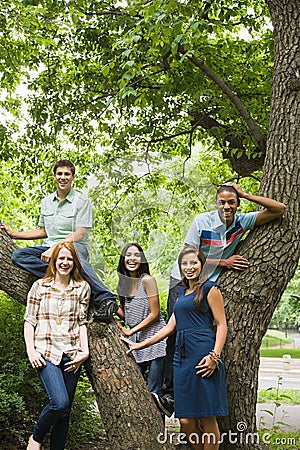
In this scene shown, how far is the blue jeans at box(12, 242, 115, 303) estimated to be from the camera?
4.49 m

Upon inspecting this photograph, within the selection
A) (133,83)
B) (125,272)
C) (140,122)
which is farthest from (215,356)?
(140,122)

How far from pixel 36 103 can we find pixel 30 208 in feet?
7.51

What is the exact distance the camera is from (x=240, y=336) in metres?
4.61

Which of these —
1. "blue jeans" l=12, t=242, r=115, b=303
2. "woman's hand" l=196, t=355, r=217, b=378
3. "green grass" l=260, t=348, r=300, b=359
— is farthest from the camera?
"green grass" l=260, t=348, r=300, b=359

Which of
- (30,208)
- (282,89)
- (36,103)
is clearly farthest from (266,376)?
(282,89)

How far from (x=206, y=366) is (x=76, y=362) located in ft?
3.10

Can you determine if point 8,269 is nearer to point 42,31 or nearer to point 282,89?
point 282,89

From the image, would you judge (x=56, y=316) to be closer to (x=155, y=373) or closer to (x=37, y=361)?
(x=37, y=361)

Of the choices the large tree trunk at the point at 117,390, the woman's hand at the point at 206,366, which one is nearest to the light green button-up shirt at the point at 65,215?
the large tree trunk at the point at 117,390

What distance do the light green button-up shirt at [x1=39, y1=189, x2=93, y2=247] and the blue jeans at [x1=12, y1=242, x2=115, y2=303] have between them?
9 centimetres

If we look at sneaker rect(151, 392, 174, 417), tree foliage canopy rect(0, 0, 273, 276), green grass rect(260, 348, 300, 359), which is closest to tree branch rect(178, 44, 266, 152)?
tree foliage canopy rect(0, 0, 273, 276)

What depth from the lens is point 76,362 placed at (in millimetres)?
4336

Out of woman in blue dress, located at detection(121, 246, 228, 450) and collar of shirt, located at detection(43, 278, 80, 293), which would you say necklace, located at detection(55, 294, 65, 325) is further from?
woman in blue dress, located at detection(121, 246, 228, 450)

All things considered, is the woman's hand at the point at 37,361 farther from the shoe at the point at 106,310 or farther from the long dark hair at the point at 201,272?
the long dark hair at the point at 201,272
